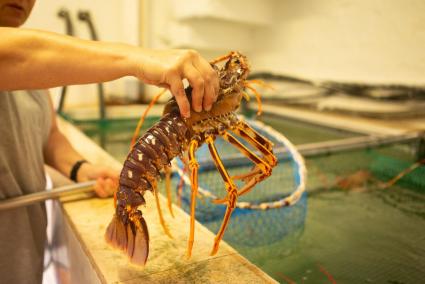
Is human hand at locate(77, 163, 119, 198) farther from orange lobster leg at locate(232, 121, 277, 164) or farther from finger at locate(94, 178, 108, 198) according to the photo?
orange lobster leg at locate(232, 121, 277, 164)

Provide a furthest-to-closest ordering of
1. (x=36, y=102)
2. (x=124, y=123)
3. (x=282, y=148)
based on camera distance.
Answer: (x=124, y=123) < (x=282, y=148) < (x=36, y=102)

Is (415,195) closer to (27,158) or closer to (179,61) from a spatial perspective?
(179,61)

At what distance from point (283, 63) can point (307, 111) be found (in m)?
1.39

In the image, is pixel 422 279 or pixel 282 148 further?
pixel 282 148

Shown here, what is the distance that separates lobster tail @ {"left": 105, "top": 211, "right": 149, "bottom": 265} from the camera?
896 mm

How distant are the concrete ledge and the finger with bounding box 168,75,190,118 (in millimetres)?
464

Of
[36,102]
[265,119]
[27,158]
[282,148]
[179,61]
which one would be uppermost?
[179,61]

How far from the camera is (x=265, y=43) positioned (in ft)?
20.9

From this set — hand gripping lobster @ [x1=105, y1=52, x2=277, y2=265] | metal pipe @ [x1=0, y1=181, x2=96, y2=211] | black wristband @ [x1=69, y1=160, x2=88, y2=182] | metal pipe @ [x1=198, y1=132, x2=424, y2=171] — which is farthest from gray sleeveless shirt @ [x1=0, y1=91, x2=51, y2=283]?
metal pipe @ [x1=198, y1=132, x2=424, y2=171]

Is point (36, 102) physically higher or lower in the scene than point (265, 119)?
higher

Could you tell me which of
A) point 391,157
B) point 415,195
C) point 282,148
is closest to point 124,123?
point 282,148

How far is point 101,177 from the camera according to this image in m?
1.48

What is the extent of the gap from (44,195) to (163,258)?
64 cm

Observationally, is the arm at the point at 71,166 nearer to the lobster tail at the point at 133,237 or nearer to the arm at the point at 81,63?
the lobster tail at the point at 133,237
